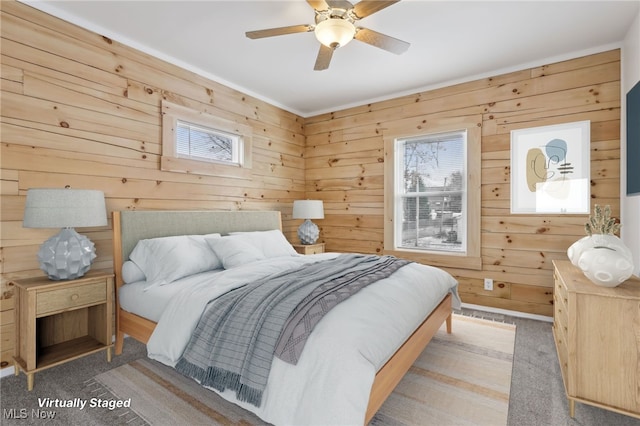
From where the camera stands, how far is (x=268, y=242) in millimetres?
3418

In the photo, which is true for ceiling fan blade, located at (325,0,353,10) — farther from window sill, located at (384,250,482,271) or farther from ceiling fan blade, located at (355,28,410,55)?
window sill, located at (384,250,482,271)

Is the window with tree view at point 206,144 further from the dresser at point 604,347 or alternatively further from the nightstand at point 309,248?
the dresser at point 604,347

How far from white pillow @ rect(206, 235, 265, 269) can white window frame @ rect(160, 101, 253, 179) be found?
0.96 m

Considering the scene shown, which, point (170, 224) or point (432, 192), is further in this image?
point (432, 192)

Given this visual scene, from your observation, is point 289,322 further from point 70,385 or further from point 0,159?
point 0,159

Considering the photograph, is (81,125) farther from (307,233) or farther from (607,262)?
(607,262)

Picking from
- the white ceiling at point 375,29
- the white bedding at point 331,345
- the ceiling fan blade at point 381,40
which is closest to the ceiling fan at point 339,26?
the ceiling fan blade at point 381,40

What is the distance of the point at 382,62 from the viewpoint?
3346 mm

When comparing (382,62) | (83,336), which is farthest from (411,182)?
(83,336)

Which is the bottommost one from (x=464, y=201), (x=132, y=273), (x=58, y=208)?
(x=132, y=273)

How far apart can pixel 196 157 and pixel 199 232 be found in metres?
0.87

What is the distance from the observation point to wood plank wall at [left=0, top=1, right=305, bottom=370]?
2281mm

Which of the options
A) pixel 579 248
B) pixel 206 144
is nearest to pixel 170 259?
pixel 206 144

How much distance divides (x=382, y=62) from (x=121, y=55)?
8.21 ft
